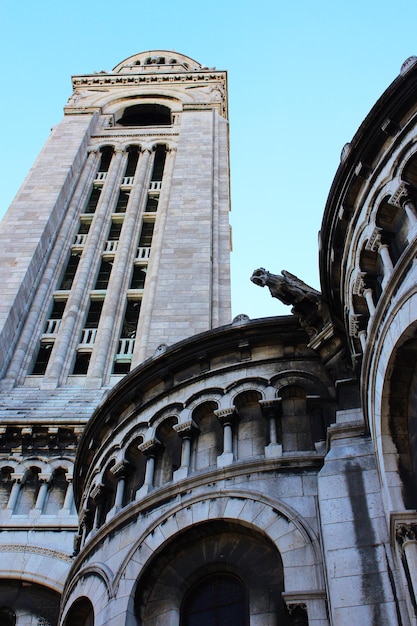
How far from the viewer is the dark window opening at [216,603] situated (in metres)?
12.3

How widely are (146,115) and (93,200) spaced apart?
16.2 m

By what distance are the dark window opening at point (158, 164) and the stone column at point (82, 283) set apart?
1969 millimetres

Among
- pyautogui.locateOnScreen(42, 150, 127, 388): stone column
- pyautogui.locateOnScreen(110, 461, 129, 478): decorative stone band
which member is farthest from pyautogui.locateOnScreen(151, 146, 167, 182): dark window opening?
pyautogui.locateOnScreen(110, 461, 129, 478): decorative stone band

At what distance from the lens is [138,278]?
36.7 meters

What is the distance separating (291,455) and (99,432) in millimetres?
6271

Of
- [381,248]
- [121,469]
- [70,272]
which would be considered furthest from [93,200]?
[381,248]

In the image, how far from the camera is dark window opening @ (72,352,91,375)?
31.5m

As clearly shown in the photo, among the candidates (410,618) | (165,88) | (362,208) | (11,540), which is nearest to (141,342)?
(11,540)

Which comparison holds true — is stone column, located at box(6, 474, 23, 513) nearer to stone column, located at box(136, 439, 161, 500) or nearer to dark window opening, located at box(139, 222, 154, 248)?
stone column, located at box(136, 439, 161, 500)

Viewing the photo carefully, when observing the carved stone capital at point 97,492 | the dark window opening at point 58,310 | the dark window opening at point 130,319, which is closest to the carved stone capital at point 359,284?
the carved stone capital at point 97,492

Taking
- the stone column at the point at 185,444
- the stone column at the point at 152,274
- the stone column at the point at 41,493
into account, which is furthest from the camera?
the stone column at the point at 152,274

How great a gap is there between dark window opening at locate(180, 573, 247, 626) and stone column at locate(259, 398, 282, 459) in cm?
233

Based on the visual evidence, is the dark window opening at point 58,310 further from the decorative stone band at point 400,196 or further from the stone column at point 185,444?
the decorative stone band at point 400,196

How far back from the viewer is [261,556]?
12.6 meters
